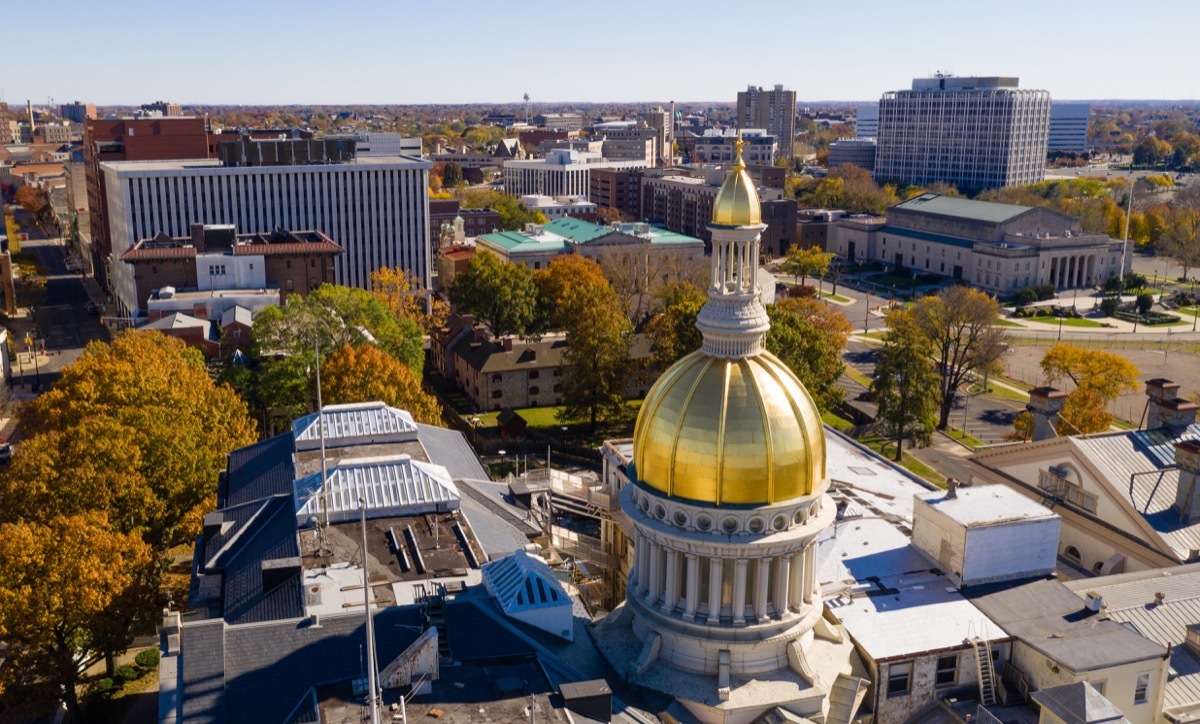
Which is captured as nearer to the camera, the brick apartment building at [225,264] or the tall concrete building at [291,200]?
the brick apartment building at [225,264]

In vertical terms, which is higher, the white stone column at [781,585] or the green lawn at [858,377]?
the white stone column at [781,585]

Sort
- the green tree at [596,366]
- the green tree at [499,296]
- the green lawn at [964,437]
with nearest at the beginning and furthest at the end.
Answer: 1. the green tree at [596,366]
2. the green lawn at [964,437]
3. the green tree at [499,296]

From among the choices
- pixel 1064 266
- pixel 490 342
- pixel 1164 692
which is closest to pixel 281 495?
pixel 1164 692

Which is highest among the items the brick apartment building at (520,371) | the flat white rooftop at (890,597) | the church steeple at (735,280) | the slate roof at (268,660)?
the church steeple at (735,280)

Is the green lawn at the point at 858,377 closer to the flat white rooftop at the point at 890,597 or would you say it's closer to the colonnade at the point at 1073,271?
the flat white rooftop at the point at 890,597

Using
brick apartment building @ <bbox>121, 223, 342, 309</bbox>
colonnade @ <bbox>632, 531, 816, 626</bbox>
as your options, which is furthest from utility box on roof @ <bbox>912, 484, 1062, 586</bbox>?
brick apartment building @ <bbox>121, 223, 342, 309</bbox>

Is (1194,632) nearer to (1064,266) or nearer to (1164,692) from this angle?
(1164,692)

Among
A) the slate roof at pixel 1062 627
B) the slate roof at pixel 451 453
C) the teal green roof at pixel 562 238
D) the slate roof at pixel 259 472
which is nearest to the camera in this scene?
the slate roof at pixel 1062 627

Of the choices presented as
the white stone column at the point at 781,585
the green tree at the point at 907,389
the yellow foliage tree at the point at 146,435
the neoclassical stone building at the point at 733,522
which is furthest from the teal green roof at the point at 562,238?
the white stone column at the point at 781,585
